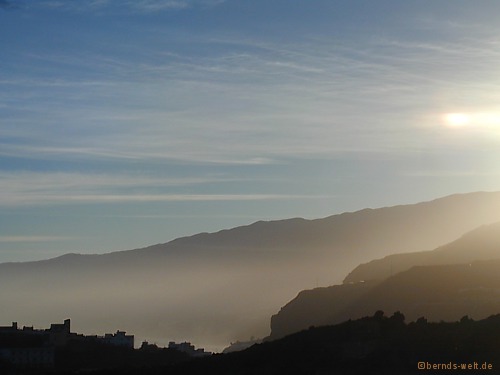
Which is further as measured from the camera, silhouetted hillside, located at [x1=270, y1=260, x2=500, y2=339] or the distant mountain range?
the distant mountain range

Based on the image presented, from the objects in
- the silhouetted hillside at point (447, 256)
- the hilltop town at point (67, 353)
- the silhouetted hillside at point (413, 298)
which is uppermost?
the silhouetted hillside at point (447, 256)

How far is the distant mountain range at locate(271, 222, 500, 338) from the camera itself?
109625mm

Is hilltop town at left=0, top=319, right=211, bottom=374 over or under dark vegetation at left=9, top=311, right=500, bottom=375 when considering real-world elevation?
over

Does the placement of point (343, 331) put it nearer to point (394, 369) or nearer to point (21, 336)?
point (394, 369)

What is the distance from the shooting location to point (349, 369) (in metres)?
52.8

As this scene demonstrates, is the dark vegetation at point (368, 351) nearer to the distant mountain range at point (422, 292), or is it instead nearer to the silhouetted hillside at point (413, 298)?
the distant mountain range at point (422, 292)

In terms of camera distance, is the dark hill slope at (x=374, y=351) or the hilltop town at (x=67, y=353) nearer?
the dark hill slope at (x=374, y=351)

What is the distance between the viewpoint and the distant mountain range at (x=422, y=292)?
110 metres

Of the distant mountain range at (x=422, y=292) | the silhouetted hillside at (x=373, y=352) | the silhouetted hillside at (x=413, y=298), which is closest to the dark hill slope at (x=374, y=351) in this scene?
the silhouetted hillside at (x=373, y=352)

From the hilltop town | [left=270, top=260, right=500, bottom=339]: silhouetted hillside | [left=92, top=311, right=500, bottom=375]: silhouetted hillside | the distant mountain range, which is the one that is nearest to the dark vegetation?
[left=92, top=311, right=500, bottom=375]: silhouetted hillside

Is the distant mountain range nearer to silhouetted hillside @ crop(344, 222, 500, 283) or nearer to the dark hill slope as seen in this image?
silhouetted hillside @ crop(344, 222, 500, 283)

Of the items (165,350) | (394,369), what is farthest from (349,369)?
Answer: (165,350)

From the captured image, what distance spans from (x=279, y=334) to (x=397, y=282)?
69.3 ft

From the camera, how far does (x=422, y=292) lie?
130 meters
